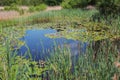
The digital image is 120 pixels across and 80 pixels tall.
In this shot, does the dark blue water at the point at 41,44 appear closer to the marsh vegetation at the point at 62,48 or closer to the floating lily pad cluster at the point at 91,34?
the marsh vegetation at the point at 62,48

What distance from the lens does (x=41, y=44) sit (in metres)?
9.21

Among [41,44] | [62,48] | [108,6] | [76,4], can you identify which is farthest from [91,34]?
[76,4]

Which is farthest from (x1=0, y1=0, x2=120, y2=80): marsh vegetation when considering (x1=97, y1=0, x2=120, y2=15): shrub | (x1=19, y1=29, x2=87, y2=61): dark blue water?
(x1=97, y1=0, x2=120, y2=15): shrub

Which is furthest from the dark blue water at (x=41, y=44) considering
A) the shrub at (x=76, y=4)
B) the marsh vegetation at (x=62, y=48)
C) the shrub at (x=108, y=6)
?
the shrub at (x=76, y=4)

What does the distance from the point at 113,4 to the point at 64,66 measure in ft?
29.2

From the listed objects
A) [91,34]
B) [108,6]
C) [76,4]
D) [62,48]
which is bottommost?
[76,4]

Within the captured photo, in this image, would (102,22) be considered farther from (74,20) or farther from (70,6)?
(70,6)

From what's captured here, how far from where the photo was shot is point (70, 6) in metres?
22.0

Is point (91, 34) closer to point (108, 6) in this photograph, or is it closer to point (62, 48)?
point (108, 6)

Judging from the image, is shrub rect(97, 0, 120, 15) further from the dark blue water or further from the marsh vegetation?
the dark blue water

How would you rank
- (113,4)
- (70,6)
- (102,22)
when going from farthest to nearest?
(70,6) → (113,4) → (102,22)

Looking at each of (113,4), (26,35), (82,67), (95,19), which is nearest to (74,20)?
(95,19)

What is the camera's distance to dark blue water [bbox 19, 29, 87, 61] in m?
7.73

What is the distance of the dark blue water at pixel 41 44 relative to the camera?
25.4ft
